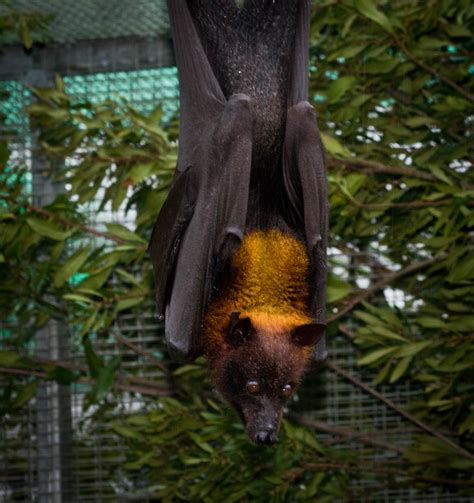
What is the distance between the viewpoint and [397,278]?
→ 3404 millimetres

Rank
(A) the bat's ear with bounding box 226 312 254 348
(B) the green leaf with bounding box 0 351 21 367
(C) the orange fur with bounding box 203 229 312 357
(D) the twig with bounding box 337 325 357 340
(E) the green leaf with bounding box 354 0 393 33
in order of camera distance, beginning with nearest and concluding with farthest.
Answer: (A) the bat's ear with bounding box 226 312 254 348
(C) the orange fur with bounding box 203 229 312 357
(E) the green leaf with bounding box 354 0 393 33
(B) the green leaf with bounding box 0 351 21 367
(D) the twig with bounding box 337 325 357 340

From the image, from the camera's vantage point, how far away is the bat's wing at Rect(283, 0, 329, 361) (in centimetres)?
197

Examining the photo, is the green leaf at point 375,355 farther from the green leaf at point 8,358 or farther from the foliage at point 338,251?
the green leaf at point 8,358

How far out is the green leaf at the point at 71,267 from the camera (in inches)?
122

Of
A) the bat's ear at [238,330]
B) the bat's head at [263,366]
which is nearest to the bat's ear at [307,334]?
the bat's head at [263,366]

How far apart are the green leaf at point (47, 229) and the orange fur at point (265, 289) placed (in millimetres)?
1210

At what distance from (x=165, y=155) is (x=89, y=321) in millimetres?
625

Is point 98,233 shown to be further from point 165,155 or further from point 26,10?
point 26,10

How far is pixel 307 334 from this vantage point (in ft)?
6.32

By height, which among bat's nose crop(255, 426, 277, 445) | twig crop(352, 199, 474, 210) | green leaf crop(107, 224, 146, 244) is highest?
twig crop(352, 199, 474, 210)

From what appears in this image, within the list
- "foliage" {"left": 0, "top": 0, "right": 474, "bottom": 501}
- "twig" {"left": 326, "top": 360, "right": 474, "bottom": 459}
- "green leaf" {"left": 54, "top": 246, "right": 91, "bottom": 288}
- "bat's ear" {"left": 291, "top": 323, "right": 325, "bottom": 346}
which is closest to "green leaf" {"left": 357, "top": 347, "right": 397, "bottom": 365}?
"foliage" {"left": 0, "top": 0, "right": 474, "bottom": 501}

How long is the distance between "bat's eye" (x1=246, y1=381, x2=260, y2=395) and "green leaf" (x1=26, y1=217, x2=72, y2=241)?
4.45ft

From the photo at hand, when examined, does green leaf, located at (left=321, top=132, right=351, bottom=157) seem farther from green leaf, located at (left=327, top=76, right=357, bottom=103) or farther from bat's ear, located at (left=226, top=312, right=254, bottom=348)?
bat's ear, located at (left=226, top=312, right=254, bottom=348)

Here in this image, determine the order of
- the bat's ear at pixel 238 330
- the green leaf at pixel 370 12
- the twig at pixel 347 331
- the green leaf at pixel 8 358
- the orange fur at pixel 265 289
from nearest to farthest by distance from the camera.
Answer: the bat's ear at pixel 238 330, the orange fur at pixel 265 289, the green leaf at pixel 370 12, the green leaf at pixel 8 358, the twig at pixel 347 331
